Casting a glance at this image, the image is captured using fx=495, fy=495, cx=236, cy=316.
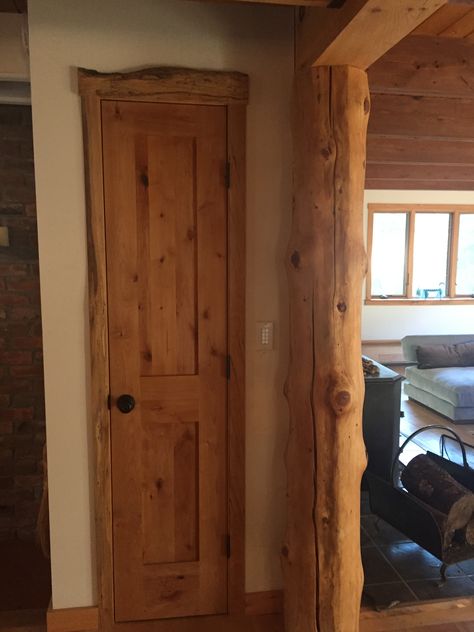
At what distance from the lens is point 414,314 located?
758 cm

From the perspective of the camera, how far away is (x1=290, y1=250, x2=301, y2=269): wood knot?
188 centimetres

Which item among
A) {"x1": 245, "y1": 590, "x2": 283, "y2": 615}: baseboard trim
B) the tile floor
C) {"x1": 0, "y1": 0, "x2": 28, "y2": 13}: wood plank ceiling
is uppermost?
{"x1": 0, "y1": 0, "x2": 28, "y2": 13}: wood plank ceiling

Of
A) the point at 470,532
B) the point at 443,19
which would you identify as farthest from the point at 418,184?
the point at 470,532

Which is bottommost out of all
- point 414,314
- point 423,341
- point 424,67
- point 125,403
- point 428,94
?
point 423,341

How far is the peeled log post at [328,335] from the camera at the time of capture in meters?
1.79

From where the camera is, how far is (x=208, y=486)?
2182 mm

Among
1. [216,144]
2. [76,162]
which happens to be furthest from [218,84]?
[76,162]

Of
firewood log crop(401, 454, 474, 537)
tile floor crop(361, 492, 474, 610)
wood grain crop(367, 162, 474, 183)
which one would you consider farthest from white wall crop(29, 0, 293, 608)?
wood grain crop(367, 162, 474, 183)

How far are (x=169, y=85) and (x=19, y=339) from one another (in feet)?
6.66

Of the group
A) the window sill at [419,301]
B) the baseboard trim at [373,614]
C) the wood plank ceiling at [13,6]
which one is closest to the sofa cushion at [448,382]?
the window sill at [419,301]

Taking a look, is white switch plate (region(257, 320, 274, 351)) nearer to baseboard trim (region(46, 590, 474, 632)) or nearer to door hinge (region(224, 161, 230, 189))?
door hinge (region(224, 161, 230, 189))

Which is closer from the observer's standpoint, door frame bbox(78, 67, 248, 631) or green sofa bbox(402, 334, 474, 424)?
door frame bbox(78, 67, 248, 631)

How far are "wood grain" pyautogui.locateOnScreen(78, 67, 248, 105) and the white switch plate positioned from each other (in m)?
0.92

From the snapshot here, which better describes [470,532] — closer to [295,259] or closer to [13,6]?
[295,259]
